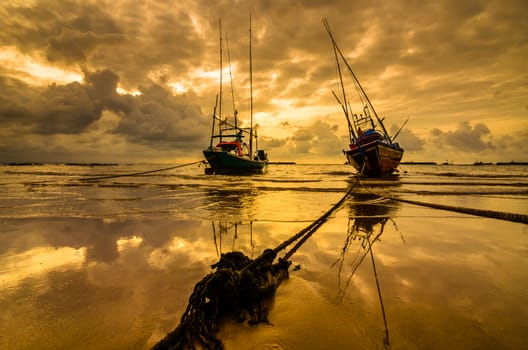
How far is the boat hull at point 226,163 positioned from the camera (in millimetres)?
26828

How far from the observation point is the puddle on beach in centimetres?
169

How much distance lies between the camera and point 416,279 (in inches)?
101

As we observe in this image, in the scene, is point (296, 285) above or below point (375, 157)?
below

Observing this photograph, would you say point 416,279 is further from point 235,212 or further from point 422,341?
point 235,212

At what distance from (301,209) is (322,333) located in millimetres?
5639

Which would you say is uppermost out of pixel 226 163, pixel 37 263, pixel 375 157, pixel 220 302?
pixel 375 157

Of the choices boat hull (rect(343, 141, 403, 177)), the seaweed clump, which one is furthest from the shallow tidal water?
boat hull (rect(343, 141, 403, 177))

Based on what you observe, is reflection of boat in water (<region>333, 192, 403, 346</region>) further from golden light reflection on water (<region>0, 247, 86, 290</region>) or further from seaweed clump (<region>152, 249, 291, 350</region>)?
golden light reflection on water (<region>0, 247, 86, 290</region>)

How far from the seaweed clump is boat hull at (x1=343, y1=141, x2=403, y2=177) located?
1928 centimetres

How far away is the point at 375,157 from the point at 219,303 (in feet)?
71.8

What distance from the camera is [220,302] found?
1812mm

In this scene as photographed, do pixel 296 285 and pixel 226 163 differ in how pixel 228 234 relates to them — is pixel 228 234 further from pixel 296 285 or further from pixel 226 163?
pixel 226 163

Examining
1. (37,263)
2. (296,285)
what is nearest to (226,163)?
(37,263)

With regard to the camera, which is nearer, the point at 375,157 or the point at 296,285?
the point at 296,285
